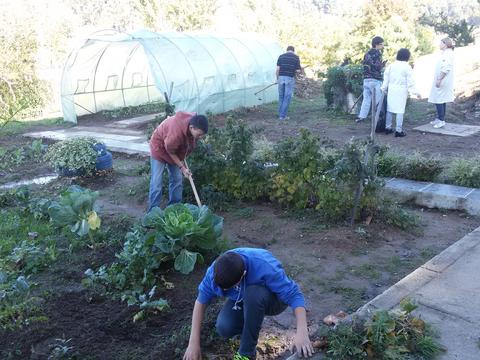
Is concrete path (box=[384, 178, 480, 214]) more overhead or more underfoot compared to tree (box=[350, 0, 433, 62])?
more underfoot

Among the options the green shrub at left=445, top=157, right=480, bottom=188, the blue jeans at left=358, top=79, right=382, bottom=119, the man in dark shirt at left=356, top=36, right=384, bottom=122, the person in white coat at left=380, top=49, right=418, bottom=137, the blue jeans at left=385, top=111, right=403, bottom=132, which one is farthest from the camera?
the blue jeans at left=358, top=79, right=382, bottom=119

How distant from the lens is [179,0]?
21.0m

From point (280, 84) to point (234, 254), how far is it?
1027cm

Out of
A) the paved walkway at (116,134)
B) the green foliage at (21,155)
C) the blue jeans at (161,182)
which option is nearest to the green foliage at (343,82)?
the paved walkway at (116,134)

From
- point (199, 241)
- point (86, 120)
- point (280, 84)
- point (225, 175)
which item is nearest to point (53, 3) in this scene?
point (86, 120)

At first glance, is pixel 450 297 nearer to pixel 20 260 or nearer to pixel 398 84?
pixel 20 260

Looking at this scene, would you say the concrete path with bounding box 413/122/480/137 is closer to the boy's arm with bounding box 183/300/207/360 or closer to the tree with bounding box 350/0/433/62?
the tree with bounding box 350/0/433/62

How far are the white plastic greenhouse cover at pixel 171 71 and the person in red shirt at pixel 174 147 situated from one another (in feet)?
20.4

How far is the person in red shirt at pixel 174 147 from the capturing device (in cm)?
507

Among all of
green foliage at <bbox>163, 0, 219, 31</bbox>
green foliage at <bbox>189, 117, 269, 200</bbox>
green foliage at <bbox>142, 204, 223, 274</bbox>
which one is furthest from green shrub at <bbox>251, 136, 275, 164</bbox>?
green foliage at <bbox>163, 0, 219, 31</bbox>

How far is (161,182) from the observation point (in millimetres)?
5891

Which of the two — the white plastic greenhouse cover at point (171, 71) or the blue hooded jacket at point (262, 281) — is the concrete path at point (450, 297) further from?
the white plastic greenhouse cover at point (171, 71)

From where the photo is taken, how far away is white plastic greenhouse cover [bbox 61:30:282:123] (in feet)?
41.1

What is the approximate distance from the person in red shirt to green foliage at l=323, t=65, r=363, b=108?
7828mm
